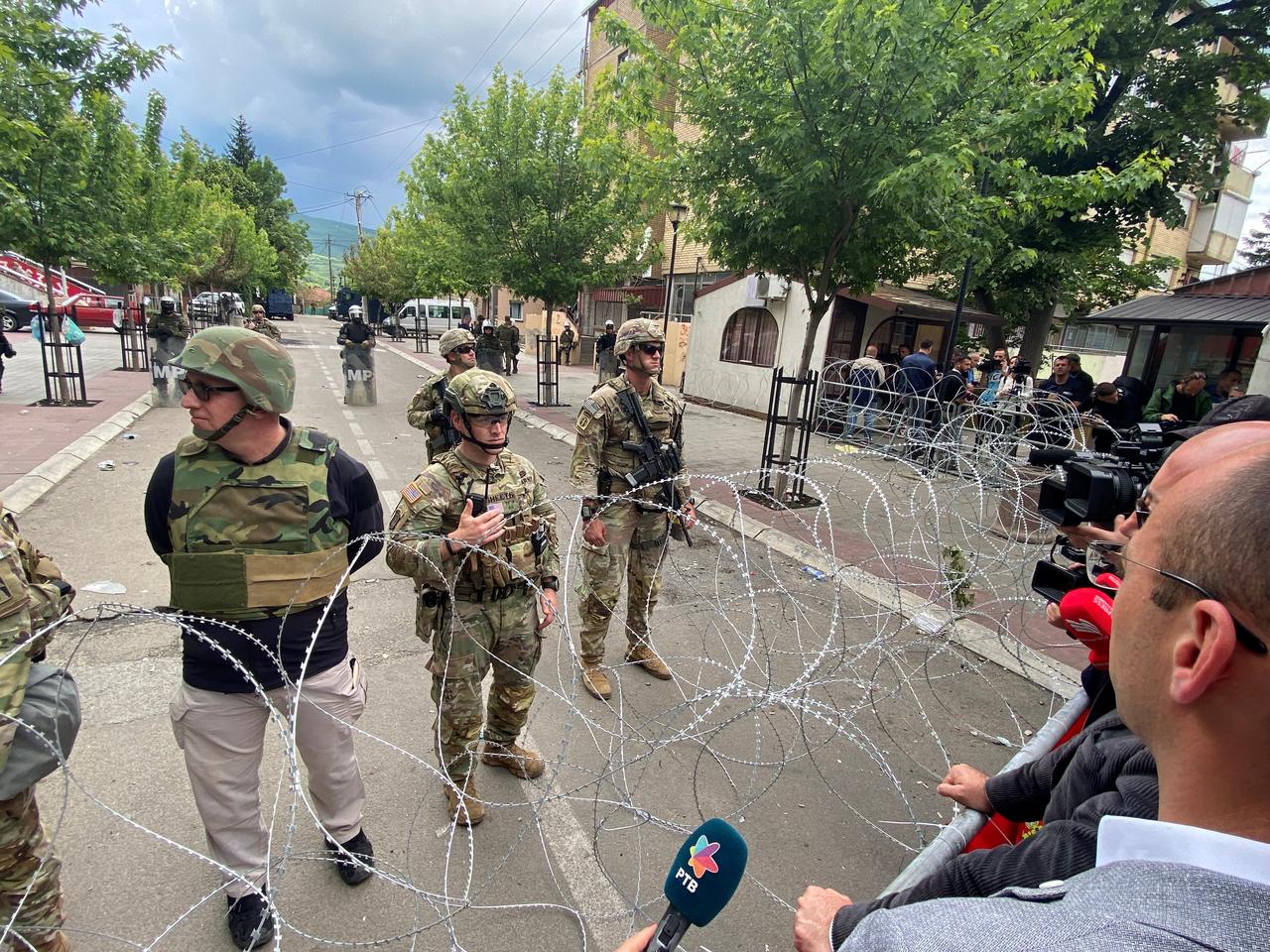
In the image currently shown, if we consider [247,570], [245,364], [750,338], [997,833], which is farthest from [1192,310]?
[247,570]

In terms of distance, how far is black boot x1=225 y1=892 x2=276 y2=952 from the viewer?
210 cm

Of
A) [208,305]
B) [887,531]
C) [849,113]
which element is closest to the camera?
[849,113]

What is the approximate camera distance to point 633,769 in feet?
10.0

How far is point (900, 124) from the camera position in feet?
18.3

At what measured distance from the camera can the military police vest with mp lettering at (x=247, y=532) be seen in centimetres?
193

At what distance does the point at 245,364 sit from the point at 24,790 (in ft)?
4.36

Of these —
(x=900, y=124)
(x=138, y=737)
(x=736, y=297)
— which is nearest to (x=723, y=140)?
(x=900, y=124)

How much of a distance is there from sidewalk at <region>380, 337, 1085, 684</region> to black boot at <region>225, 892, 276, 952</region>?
2.17m

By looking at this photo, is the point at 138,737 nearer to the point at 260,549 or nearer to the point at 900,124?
the point at 260,549

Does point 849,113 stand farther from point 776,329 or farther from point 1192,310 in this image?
point 1192,310

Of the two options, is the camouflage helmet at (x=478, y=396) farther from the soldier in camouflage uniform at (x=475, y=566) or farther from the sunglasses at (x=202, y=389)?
the sunglasses at (x=202, y=389)

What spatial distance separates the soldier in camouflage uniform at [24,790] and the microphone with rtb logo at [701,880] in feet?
5.14

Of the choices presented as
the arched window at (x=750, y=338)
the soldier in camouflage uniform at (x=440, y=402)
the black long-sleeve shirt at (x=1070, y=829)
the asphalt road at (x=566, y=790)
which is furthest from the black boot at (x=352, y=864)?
the arched window at (x=750, y=338)

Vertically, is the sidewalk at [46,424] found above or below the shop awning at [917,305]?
below
